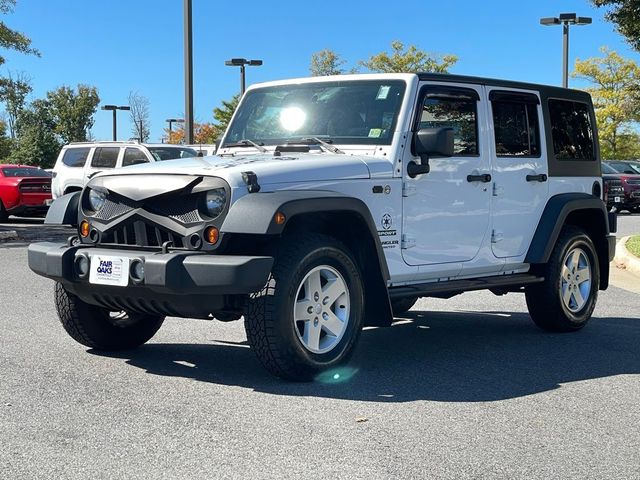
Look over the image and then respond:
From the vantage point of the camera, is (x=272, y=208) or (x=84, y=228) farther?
(x=84, y=228)

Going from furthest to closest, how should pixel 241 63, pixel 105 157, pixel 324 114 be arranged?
1. pixel 241 63
2. pixel 105 157
3. pixel 324 114

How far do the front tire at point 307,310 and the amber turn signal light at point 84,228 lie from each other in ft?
4.53

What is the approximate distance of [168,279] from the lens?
523 centimetres

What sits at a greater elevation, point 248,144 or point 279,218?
point 248,144

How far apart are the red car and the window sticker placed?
54.5ft

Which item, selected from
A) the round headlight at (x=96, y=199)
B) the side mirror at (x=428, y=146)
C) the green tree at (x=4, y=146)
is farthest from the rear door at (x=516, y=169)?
the green tree at (x=4, y=146)

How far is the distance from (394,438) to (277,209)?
1468 millimetres

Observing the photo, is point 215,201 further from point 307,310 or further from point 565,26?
point 565,26

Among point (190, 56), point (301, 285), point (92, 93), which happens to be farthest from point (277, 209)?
point (92, 93)

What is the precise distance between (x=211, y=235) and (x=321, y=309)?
0.83 metres

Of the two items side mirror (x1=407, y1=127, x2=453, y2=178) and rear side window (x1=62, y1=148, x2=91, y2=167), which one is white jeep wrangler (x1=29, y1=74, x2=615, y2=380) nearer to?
side mirror (x1=407, y1=127, x2=453, y2=178)

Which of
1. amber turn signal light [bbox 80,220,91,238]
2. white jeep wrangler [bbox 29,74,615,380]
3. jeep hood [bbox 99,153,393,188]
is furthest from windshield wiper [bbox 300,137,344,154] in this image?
amber turn signal light [bbox 80,220,91,238]

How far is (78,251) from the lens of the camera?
580cm

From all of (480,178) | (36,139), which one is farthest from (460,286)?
(36,139)
